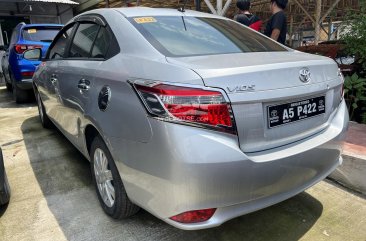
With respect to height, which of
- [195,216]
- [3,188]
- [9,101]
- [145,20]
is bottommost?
[9,101]

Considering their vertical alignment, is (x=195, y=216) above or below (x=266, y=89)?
below

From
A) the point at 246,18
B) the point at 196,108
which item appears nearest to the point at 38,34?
the point at 246,18

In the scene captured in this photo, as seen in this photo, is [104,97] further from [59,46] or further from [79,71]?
[59,46]

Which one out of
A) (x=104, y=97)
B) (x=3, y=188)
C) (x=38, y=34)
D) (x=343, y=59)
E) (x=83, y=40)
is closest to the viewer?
(x=104, y=97)

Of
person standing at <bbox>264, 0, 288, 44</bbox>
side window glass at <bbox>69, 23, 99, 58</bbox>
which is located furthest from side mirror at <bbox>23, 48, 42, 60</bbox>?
person standing at <bbox>264, 0, 288, 44</bbox>

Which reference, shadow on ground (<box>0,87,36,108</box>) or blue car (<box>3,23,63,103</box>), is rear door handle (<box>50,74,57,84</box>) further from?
shadow on ground (<box>0,87,36,108</box>)

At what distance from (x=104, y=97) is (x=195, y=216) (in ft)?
3.25

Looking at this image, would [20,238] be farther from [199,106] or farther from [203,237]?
[199,106]

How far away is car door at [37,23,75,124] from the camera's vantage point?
335 cm

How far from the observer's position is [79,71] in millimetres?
2666

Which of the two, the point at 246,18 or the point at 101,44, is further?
the point at 246,18

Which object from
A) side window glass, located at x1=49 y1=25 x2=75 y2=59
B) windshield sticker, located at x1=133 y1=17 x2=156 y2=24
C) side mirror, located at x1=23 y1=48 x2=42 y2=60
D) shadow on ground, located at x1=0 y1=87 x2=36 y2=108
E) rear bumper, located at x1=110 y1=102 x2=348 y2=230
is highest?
windshield sticker, located at x1=133 y1=17 x2=156 y2=24

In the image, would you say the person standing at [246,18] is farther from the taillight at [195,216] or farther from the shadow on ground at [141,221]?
the taillight at [195,216]

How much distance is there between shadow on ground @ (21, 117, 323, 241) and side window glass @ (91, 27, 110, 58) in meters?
1.23
